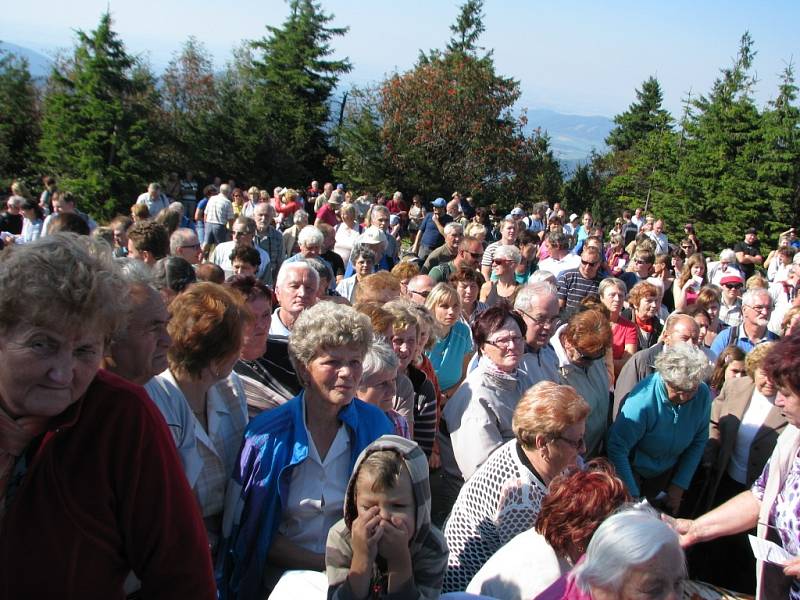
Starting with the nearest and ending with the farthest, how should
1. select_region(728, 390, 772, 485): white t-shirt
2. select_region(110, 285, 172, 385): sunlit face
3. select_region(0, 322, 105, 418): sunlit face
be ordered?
select_region(0, 322, 105, 418): sunlit face → select_region(110, 285, 172, 385): sunlit face → select_region(728, 390, 772, 485): white t-shirt

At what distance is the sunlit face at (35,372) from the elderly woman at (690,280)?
25.4ft

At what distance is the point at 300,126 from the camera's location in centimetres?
2870

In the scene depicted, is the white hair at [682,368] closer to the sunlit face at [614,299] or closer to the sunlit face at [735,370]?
the sunlit face at [735,370]

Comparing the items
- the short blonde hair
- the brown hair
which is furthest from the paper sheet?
the brown hair

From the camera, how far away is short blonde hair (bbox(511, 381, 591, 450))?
2812mm

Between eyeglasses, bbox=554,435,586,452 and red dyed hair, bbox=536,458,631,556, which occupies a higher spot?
eyeglasses, bbox=554,435,586,452

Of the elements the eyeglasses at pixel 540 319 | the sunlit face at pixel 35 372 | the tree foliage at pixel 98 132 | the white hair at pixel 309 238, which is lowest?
the eyeglasses at pixel 540 319

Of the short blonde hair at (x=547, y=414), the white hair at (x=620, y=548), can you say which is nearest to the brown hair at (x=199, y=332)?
the short blonde hair at (x=547, y=414)

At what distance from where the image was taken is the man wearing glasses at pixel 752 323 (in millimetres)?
5828

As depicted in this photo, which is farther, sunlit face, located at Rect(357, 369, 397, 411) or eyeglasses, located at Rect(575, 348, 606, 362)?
eyeglasses, located at Rect(575, 348, 606, 362)

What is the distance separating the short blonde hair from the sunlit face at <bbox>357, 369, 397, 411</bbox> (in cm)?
67

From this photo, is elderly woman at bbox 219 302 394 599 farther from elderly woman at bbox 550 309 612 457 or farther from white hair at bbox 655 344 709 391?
white hair at bbox 655 344 709 391

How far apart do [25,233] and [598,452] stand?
7300 mm

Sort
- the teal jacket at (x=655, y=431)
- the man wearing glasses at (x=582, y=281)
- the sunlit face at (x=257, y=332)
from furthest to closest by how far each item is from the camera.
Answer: the man wearing glasses at (x=582, y=281) < the teal jacket at (x=655, y=431) < the sunlit face at (x=257, y=332)
